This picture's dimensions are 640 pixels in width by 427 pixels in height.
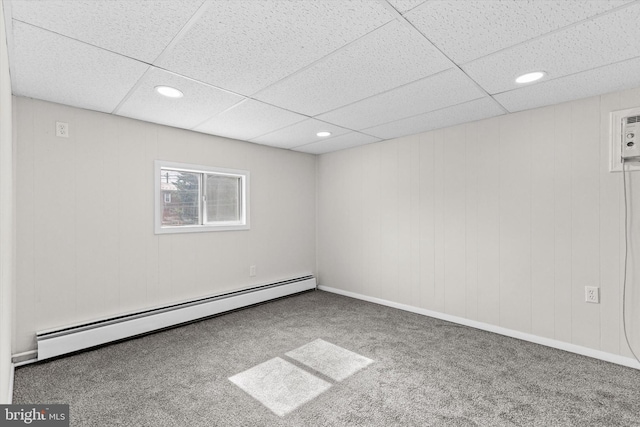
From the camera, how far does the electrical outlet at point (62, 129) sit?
2.58 metres

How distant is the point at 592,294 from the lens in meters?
2.50

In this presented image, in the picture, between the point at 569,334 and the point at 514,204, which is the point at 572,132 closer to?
the point at 514,204

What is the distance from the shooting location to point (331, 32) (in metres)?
1.60

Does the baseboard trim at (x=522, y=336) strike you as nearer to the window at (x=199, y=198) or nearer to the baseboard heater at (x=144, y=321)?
the baseboard heater at (x=144, y=321)

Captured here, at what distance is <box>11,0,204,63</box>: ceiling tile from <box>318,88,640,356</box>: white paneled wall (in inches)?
112

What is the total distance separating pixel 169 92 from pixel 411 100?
1.99 m

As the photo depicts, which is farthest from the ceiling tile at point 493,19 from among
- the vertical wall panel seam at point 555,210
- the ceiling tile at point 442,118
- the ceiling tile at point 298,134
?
the ceiling tile at point 298,134

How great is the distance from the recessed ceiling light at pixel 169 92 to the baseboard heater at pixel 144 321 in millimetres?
2116

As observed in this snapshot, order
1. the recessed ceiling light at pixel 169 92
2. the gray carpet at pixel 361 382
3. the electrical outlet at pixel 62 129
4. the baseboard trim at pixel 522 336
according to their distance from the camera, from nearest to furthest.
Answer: the gray carpet at pixel 361 382 < the recessed ceiling light at pixel 169 92 < the baseboard trim at pixel 522 336 < the electrical outlet at pixel 62 129

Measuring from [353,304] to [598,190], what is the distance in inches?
111

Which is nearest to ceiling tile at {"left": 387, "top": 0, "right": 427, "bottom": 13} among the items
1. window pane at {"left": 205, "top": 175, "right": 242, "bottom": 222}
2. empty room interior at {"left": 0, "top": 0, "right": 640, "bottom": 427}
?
empty room interior at {"left": 0, "top": 0, "right": 640, "bottom": 427}

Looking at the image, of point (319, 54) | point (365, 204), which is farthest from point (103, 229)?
point (365, 204)

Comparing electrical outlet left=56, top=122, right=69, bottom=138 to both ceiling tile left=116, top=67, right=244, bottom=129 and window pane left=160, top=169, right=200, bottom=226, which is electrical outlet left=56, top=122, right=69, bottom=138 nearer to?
ceiling tile left=116, top=67, right=244, bottom=129

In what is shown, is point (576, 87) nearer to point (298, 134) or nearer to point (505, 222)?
point (505, 222)
